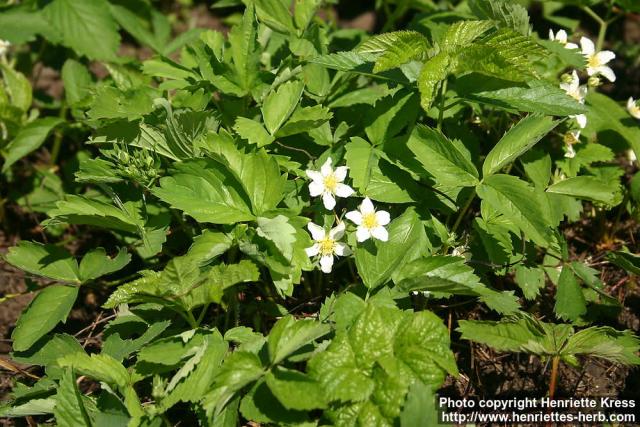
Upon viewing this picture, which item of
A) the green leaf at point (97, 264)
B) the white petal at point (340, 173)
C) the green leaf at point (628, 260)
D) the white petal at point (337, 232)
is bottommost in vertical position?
the green leaf at point (628, 260)

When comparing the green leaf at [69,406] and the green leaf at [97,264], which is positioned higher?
the green leaf at [97,264]

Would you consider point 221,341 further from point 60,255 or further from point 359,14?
point 359,14

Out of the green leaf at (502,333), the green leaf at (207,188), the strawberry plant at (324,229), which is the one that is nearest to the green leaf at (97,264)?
the strawberry plant at (324,229)

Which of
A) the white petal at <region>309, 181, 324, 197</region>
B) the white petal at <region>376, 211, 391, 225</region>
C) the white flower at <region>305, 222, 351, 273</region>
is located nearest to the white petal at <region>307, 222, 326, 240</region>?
the white flower at <region>305, 222, 351, 273</region>

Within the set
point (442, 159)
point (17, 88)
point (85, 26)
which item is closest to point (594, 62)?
point (442, 159)

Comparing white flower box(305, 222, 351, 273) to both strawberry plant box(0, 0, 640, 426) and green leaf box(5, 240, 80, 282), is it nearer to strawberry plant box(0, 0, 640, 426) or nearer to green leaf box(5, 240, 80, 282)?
strawberry plant box(0, 0, 640, 426)

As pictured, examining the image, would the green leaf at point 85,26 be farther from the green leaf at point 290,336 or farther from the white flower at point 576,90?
the white flower at point 576,90

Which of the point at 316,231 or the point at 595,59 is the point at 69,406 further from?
the point at 595,59
